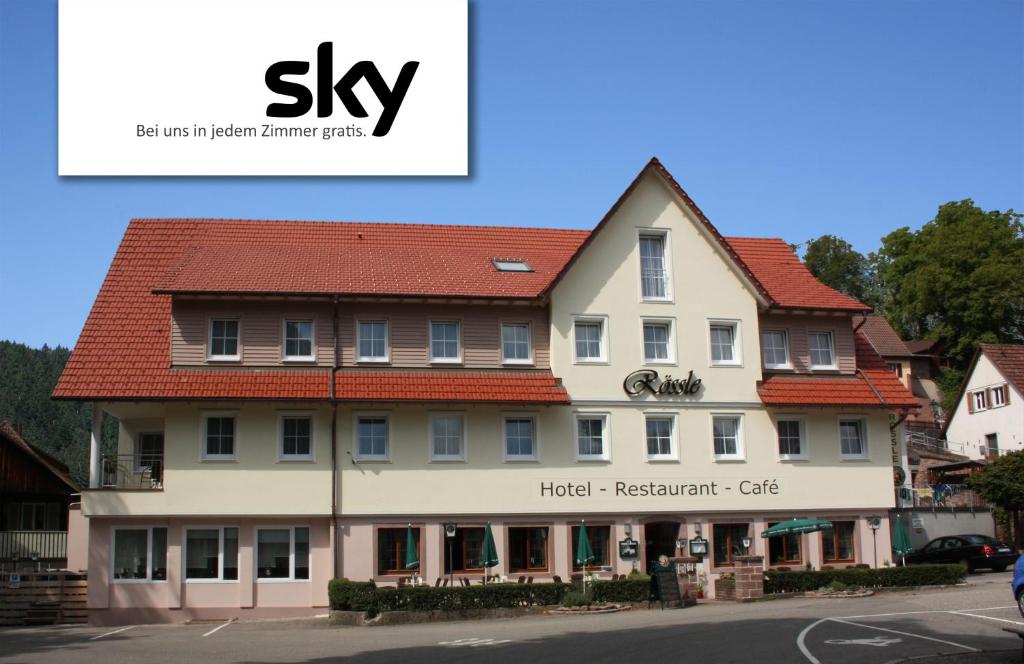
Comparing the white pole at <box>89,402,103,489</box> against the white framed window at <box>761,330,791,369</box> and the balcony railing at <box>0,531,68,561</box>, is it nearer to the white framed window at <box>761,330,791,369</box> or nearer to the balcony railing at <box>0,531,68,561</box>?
the balcony railing at <box>0,531,68,561</box>

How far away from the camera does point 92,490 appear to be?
110ft

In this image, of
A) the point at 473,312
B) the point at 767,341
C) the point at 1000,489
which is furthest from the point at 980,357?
the point at 473,312

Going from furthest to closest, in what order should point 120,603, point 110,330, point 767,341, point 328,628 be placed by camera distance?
point 767,341
point 110,330
point 120,603
point 328,628

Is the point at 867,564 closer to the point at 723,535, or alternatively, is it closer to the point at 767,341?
the point at 723,535

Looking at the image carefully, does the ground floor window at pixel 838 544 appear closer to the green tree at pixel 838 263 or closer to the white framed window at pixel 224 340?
the white framed window at pixel 224 340

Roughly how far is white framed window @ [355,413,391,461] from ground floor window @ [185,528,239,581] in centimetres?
448

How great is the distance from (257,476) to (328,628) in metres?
6.24

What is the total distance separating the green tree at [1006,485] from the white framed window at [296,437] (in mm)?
30266

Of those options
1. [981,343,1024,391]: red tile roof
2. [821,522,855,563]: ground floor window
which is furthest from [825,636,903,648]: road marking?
[981,343,1024,391]: red tile roof

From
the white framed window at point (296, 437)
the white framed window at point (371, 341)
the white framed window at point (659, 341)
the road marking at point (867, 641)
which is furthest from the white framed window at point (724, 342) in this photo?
the road marking at point (867, 641)

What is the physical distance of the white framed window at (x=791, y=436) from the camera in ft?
126

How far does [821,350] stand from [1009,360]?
29.9 metres

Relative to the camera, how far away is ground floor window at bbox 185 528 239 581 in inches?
1339

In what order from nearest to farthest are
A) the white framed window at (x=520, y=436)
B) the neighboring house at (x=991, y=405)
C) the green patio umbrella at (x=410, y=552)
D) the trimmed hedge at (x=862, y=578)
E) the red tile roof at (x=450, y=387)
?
1. the green patio umbrella at (x=410, y=552)
2. the red tile roof at (x=450, y=387)
3. the trimmed hedge at (x=862, y=578)
4. the white framed window at (x=520, y=436)
5. the neighboring house at (x=991, y=405)
